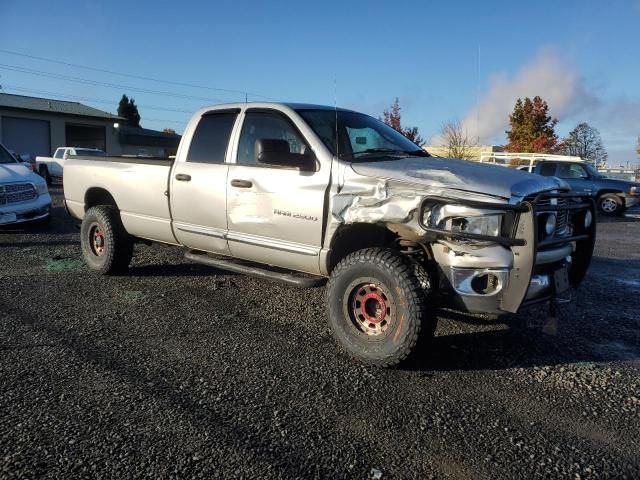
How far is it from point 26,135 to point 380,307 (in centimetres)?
3975

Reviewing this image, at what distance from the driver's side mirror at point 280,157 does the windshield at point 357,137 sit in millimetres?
230

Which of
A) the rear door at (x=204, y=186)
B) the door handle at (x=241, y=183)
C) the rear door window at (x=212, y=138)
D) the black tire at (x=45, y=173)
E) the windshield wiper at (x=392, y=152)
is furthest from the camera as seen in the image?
the black tire at (x=45, y=173)

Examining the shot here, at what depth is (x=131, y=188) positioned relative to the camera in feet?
20.3

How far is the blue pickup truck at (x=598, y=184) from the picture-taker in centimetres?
1783

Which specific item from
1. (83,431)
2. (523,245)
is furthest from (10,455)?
(523,245)

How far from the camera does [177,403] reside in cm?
329

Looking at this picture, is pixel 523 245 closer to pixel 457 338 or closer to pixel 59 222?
pixel 457 338

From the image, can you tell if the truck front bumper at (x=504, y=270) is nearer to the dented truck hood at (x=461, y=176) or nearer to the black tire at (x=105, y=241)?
the dented truck hood at (x=461, y=176)

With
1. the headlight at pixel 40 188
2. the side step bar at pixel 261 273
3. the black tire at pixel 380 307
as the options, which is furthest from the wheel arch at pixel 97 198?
the black tire at pixel 380 307

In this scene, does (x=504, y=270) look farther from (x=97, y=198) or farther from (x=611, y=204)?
(x=611, y=204)

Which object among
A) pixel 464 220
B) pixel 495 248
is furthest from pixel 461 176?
pixel 495 248

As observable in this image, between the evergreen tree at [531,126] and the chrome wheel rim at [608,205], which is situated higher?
the evergreen tree at [531,126]

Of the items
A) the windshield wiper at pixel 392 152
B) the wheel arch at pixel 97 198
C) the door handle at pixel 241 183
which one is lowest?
the wheel arch at pixel 97 198

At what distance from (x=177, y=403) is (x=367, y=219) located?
1.84 metres
